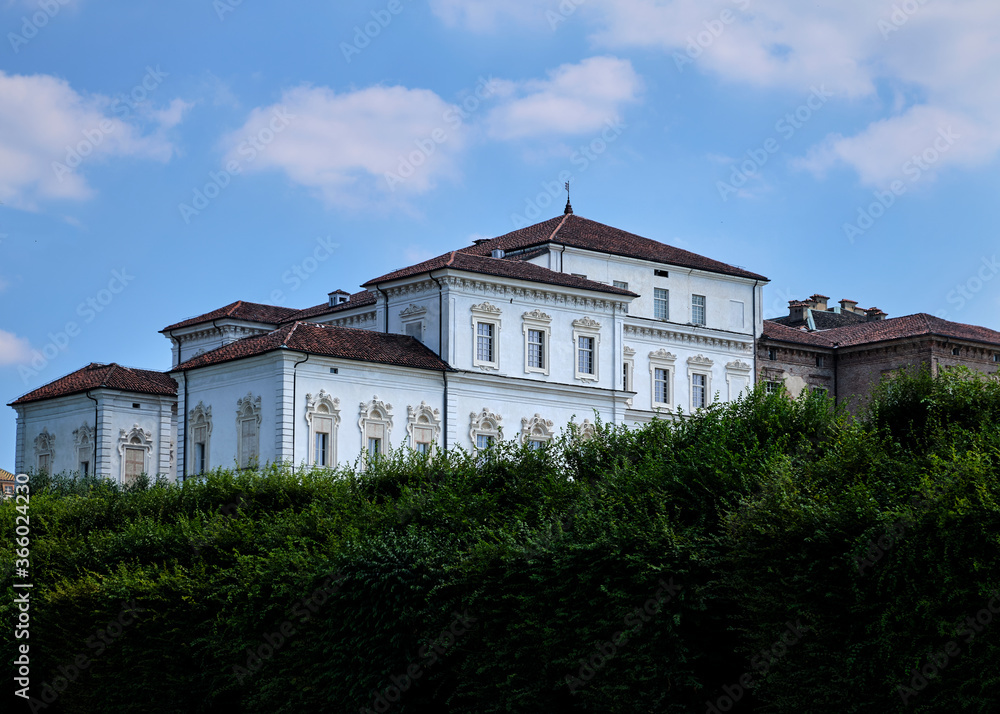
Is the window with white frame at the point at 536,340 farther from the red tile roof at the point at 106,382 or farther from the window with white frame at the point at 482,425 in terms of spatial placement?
the red tile roof at the point at 106,382

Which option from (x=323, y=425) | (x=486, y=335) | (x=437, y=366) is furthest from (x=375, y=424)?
(x=486, y=335)

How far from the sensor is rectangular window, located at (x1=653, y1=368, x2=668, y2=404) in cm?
6781

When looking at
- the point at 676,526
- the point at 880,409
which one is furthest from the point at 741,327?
the point at 676,526

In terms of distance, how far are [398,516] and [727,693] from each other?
10149 mm

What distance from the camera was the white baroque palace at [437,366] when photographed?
5234 cm

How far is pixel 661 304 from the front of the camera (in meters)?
68.4

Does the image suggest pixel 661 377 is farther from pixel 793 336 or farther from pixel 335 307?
pixel 335 307

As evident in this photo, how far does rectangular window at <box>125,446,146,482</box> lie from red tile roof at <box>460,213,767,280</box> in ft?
57.4

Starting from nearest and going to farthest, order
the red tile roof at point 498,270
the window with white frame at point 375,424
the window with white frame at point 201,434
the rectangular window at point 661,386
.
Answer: the window with white frame at point 375,424 < the window with white frame at point 201,434 < the red tile roof at point 498,270 < the rectangular window at point 661,386

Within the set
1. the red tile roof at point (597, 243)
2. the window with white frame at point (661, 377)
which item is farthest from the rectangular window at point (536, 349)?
the window with white frame at point (661, 377)

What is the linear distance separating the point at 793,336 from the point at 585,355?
1864cm

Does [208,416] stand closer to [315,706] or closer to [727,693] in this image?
→ [315,706]

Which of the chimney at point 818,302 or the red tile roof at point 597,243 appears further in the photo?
the chimney at point 818,302

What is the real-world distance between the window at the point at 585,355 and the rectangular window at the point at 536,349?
5.83 feet
